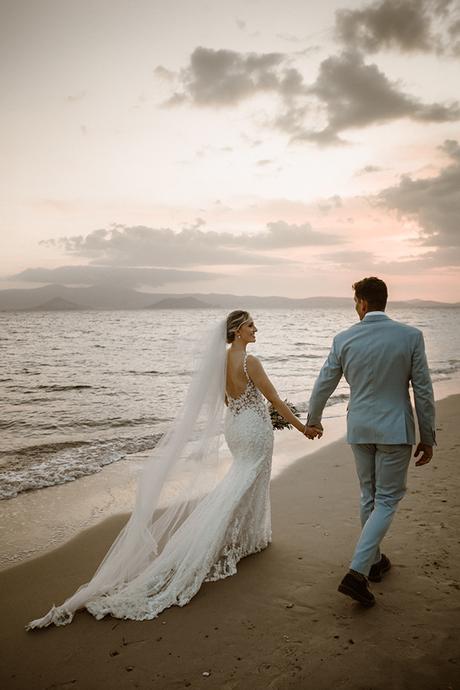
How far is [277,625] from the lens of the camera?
3486mm

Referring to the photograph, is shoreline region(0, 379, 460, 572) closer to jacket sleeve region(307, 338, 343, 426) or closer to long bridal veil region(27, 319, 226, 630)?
long bridal veil region(27, 319, 226, 630)

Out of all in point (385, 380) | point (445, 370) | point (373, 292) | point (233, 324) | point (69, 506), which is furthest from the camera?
point (445, 370)

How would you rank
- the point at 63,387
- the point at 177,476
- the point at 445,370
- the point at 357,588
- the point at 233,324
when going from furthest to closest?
the point at 445,370 → the point at 63,387 → the point at 233,324 → the point at 177,476 → the point at 357,588

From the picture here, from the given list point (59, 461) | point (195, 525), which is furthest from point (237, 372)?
point (59, 461)

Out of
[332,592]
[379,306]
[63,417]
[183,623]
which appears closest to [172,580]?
[183,623]

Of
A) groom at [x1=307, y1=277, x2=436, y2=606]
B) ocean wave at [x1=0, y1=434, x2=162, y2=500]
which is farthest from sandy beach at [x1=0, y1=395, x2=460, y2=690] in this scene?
ocean wave at [x1=0, y1=434, x2=162, y2=500]

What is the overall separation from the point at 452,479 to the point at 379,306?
12.9 ft

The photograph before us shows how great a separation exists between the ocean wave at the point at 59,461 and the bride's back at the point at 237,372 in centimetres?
445

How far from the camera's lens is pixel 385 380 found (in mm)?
3678

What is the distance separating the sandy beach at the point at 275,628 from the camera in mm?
2990

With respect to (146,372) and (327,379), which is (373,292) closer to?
(327,379)

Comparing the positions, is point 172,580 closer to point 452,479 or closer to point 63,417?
point 452,479

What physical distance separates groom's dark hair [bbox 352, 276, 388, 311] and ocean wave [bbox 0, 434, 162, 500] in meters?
6.03

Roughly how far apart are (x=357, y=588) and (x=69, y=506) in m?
4.46
